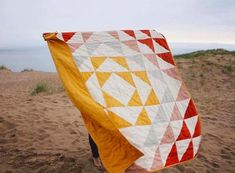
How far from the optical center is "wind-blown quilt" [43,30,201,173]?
2887mm

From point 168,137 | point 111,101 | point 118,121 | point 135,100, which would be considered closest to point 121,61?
point 135,100

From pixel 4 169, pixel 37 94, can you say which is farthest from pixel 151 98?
pixel 37 94

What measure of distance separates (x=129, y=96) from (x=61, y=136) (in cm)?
232

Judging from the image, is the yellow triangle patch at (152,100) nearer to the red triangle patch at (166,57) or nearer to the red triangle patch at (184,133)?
the red triangle patch at (184,133)

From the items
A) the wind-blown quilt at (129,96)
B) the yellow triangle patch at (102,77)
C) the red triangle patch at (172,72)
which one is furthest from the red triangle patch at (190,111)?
the yellow triangle patch at (102,77)

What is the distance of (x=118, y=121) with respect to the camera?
2.98 m

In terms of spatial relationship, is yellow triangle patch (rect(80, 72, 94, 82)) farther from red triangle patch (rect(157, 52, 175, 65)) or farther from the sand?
the sand

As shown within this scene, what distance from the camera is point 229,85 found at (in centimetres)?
984

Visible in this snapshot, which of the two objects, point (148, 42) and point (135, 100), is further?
point (148, 42)

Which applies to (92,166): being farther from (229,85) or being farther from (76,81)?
(229,85)

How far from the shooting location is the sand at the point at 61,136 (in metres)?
4.08

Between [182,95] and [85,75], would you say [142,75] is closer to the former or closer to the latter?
[182,95]

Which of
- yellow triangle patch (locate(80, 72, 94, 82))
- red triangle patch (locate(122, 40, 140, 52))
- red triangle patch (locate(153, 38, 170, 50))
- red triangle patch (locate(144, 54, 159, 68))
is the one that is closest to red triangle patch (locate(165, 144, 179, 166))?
red triangle patch (locate(144, 54, 159, 68))

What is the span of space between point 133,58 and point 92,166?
1.73 m
